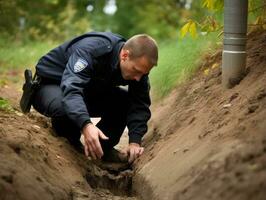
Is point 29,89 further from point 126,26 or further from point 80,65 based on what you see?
point 126,26

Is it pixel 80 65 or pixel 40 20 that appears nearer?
pixel 80 65

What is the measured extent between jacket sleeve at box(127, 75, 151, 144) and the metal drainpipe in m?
0.87

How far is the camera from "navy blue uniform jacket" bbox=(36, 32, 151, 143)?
14.5 feet

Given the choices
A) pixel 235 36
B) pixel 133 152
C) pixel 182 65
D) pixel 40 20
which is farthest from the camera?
pixel 40 20

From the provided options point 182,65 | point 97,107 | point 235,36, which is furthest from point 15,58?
point 235,36

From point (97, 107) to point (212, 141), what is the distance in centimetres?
186

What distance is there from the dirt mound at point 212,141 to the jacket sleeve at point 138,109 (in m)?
0.16

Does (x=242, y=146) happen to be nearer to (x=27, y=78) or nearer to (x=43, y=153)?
(x=43, y=153)

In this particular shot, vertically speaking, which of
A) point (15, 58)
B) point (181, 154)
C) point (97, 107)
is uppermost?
point (181, 154)

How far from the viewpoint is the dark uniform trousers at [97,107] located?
496 centimetres

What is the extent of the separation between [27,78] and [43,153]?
150 cm

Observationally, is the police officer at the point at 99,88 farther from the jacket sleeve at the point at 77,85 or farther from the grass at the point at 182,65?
the grass at the point at 182,65

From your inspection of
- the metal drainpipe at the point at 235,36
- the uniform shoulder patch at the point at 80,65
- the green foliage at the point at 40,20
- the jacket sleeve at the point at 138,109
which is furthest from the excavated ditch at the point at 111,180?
the green foliage at the point at 40,20

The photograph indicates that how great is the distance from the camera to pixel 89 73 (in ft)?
15.4
